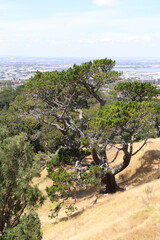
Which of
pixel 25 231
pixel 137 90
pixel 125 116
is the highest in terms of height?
pixel 137 90

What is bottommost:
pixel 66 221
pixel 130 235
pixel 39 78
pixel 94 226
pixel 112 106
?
pixel 66 221

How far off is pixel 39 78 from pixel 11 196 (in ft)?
40.1

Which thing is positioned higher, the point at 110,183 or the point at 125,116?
the point at 125,116

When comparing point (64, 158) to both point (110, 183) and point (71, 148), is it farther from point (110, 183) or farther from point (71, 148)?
point (110, 183)

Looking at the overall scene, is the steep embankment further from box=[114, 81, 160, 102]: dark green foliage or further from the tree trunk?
box=[114, 81, 160, 102]: dark green foliage

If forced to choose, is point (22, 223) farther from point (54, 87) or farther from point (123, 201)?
point (54, 87)

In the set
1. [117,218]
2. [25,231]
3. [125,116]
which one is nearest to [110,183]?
[117,218]

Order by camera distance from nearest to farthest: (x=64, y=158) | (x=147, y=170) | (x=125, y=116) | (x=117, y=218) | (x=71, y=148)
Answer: (x=117, y=218) < (x=125, y=116) < (x=64, y=158) < (x=71, y=148) < (x=147, y=170)

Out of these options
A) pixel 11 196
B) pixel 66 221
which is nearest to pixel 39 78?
pixel 11 196

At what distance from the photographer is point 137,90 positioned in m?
21.7

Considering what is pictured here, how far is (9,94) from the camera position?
3132 inches

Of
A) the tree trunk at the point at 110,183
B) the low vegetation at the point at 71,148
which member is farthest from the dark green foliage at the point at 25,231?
the tree trunk at the point at 110,183

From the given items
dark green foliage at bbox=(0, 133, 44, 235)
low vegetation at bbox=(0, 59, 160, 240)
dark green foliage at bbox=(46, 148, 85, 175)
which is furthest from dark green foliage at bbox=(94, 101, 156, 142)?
dark green foliage at bbox=(0, 133, 44, 235)

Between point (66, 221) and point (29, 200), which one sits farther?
point (66, 221)
